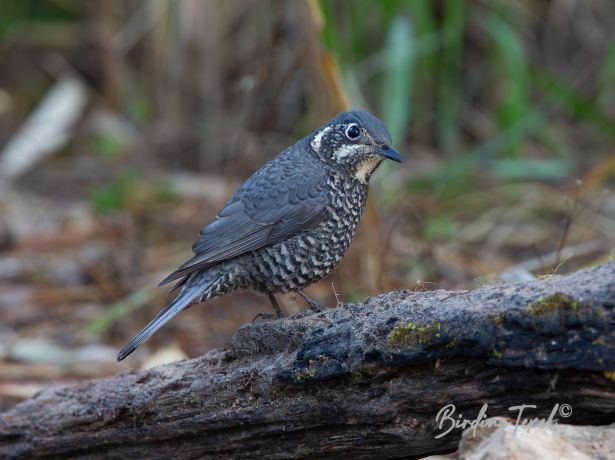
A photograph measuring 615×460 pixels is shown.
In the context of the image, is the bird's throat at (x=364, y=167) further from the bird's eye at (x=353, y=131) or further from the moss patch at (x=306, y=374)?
the moss patch at (x=306, y=374)

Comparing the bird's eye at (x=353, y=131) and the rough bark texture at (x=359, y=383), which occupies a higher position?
the bird's eye at (x=353, y=131)

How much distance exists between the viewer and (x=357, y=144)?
456cm

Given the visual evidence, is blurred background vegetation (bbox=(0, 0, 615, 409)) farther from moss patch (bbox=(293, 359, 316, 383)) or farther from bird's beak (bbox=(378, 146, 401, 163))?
moss patch (bbox=(293, 359, 316, 383))

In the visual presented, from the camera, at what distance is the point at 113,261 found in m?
7.28

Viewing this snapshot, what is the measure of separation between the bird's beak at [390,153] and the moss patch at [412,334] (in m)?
1.41

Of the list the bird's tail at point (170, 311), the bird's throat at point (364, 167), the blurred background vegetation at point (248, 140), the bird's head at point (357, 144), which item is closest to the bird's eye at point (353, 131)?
the bird's head at point (357, 144)

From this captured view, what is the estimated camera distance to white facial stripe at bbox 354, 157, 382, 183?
457 cm

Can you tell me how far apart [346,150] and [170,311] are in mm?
1167

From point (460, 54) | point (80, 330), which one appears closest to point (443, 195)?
point (460, 54)

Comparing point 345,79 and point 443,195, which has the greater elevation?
point 345,79

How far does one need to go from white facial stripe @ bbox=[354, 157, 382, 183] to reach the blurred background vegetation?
3.60 feet

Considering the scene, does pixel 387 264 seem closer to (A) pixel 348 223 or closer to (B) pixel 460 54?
(A) pixel 348 223

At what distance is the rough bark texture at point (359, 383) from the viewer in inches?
114

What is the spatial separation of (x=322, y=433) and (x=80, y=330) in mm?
3615
